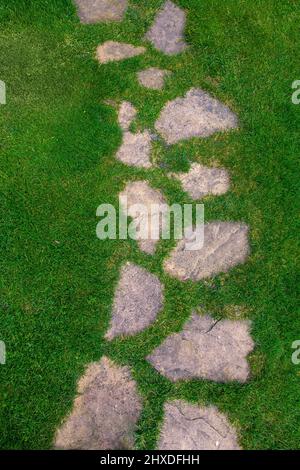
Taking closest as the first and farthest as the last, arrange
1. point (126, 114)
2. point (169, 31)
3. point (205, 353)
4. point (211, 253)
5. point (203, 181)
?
point (205, 353) < point (211, 253) < point (203, 181) < point (126, 114) < point (169, 31)

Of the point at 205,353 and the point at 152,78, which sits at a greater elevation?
the point at 152,78

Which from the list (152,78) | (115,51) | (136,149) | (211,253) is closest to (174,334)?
(211,253)

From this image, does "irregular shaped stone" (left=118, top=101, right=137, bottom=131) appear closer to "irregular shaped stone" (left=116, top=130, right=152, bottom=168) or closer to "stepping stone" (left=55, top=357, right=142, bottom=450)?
"irregular shaped stone" (left=116, top=130, right=152, bottom=168)

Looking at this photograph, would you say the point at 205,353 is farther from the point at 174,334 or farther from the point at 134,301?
the point at 134,301

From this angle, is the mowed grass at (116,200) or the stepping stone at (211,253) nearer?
the mowed grass at (116,200)

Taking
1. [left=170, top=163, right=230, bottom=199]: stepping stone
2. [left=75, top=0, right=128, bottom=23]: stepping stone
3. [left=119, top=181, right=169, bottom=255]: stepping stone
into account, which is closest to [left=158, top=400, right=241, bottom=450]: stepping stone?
[left=119, top=181, right=169, bottom=255]: stepping stone

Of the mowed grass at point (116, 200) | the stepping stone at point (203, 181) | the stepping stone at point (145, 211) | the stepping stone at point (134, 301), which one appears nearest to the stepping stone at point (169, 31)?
the mowed grass at point (116, 200)

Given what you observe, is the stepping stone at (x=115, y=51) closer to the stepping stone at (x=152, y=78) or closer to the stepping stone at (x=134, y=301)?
the stepping stone at (x=152, y=78)
